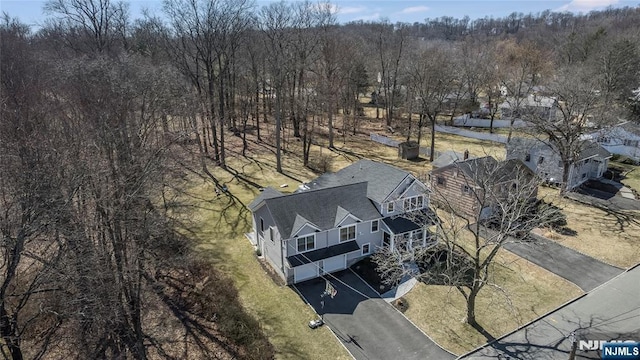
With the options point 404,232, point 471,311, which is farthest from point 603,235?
point 471,311

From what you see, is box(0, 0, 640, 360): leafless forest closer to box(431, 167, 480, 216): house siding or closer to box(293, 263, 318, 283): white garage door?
box(293, 263, 318, 283): white garage door

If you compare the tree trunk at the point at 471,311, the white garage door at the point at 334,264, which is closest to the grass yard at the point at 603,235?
the tree trunk at the point at 471,311

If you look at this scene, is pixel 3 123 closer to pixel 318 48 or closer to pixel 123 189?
pixel 123 189

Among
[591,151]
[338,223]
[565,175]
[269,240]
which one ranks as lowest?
[269,240]

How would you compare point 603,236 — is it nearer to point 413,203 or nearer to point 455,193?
point 455,193

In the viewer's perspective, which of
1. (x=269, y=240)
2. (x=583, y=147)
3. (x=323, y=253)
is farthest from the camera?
(x=583, y=147)

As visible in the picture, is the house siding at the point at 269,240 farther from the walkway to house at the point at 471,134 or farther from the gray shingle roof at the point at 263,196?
the walkway to house at the point at 471,134
